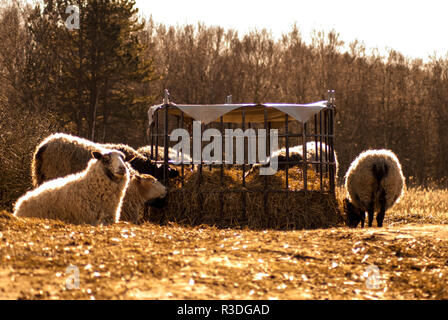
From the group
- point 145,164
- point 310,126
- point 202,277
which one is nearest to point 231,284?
point 202,277

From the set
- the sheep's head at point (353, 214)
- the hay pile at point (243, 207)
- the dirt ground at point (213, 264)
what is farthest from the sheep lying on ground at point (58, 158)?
the sheep's head at point (353, 214)

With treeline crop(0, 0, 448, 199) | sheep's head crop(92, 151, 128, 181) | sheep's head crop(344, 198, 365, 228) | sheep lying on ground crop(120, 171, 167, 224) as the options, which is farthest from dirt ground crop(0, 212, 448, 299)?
treeline crop(0, 0, 448, 199)

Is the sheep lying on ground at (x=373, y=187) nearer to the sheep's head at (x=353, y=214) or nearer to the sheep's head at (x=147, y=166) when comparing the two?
the sheep's head at (x=353, y=214)

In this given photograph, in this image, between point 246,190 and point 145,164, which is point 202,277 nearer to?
point 246,190

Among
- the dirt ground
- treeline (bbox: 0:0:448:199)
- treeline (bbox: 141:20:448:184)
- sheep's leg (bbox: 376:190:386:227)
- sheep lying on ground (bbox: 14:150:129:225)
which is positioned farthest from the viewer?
treeline (bbox: 141:20:448:184)

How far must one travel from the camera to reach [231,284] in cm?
409

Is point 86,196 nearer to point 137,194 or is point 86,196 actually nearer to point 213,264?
point 137,194

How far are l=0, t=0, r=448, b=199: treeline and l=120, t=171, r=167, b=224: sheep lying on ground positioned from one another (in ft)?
28.7

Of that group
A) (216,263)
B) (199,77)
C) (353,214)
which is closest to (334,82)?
(199,77)

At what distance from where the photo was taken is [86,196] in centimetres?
757

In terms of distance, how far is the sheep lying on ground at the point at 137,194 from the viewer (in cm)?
938

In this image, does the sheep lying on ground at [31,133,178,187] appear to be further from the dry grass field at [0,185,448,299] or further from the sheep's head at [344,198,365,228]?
the sheep's head at [344,198,365,228]

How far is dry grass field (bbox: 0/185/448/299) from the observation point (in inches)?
153

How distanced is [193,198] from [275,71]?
1091 inches
